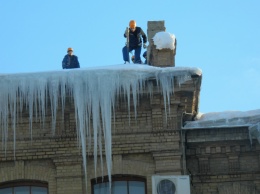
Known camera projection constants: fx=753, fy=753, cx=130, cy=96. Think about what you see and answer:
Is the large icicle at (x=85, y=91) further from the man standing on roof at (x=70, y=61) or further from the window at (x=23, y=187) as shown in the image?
the man standing on roof at (x=70, y=61)

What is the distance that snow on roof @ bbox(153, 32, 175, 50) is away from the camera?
55.0 ft

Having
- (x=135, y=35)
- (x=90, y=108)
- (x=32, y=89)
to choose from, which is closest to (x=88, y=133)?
(x=90, y=108)

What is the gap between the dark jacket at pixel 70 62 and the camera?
1814 centimetres

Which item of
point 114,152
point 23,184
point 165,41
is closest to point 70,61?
point 165,41

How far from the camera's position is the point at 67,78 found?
1602 centimetres

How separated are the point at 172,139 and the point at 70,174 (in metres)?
2.27

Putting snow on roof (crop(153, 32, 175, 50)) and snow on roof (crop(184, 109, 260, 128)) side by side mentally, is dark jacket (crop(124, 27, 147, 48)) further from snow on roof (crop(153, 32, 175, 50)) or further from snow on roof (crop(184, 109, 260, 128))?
snow on roof (crop(184, 109, 260, 128))

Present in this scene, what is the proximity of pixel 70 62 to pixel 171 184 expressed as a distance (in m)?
4.47

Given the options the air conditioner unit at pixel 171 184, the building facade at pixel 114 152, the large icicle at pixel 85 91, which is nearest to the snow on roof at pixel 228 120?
the building facade at pixel 114 152

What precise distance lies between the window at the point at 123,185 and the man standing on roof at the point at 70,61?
3413 mm

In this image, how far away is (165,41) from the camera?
1680 centimetres

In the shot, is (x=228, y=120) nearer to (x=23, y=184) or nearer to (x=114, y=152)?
(x=114, y=152)

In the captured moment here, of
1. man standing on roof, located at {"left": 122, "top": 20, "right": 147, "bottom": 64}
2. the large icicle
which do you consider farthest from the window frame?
man standing on roof, located at {"left": 122, "top": 20, "right": 147, "bottom": 64}

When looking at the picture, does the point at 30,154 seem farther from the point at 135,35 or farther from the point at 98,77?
the point at 135,35
